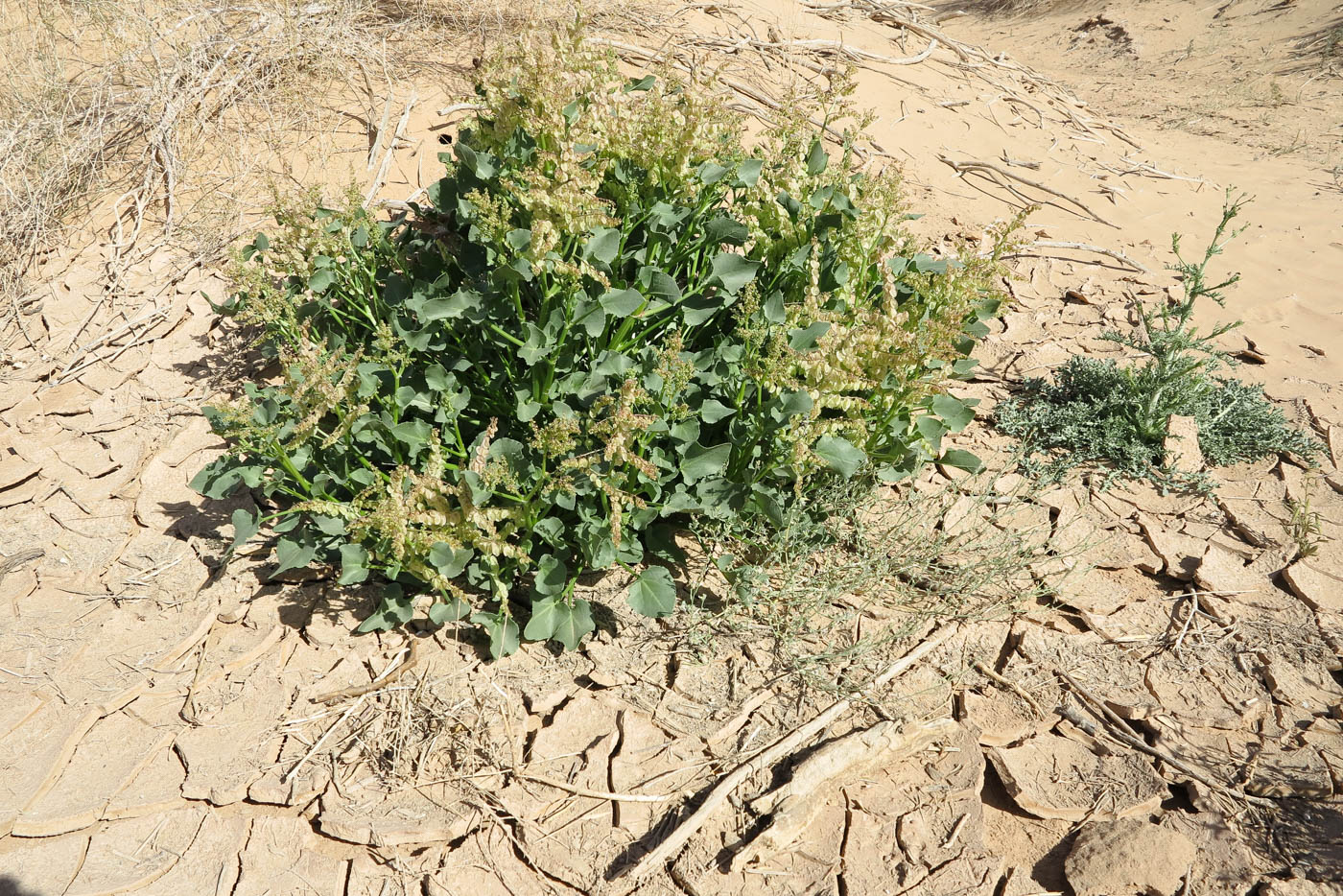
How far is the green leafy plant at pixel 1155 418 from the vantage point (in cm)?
330

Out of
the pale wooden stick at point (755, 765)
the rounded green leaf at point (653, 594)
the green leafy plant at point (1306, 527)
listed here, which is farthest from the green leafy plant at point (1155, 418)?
the rounded green leaf at point (653, 594)

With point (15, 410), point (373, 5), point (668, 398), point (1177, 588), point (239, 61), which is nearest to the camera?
point (668, 398)

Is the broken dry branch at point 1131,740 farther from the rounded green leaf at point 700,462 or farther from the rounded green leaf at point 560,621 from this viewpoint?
the rounded green leaf at point 560,621

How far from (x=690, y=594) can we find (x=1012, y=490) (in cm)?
139

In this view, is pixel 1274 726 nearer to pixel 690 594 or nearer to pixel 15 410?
pixel 690 594

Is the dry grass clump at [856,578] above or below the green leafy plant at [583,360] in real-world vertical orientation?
below

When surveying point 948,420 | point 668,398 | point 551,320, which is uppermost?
point 551,320

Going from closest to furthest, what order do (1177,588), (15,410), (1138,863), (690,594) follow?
1. (1138,863)
2. (690,594)
3. (1177,588)
4. (15,410)

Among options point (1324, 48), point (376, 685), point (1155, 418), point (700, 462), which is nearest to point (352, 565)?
point (376, 685)

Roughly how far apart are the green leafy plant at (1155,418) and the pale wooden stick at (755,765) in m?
1.15

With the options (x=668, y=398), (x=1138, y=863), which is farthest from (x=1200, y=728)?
(x=668, y=398)

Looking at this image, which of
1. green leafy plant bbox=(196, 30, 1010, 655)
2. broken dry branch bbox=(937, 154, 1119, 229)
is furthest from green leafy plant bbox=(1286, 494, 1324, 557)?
broken dry branch bbox=(937, 154, 1119, 229)

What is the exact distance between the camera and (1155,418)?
335 centimetres

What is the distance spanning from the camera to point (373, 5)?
5.20 meters
